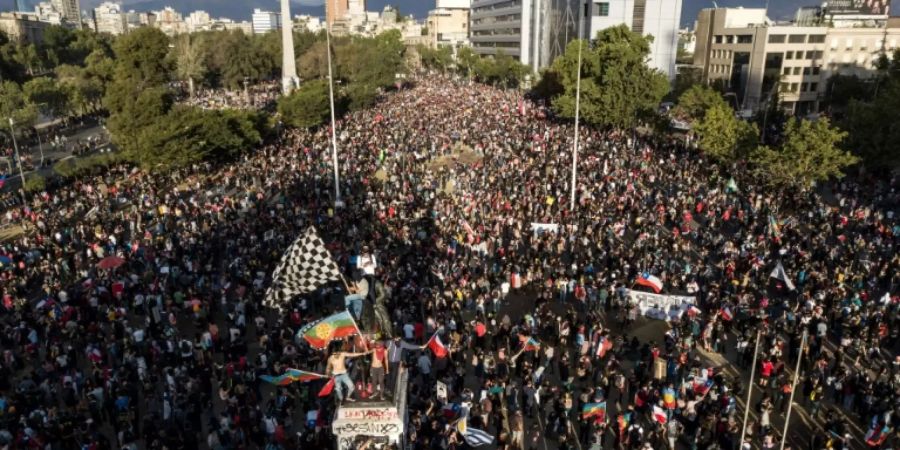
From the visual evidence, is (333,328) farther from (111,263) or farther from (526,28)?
(526,28)

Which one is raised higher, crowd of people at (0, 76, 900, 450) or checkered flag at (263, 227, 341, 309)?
checkered flag at (263, 227, 341, 309)

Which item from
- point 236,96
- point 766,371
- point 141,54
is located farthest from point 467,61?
point 766,371

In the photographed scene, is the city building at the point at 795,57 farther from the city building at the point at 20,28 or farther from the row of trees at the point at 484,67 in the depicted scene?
the city building at the point at 20,28

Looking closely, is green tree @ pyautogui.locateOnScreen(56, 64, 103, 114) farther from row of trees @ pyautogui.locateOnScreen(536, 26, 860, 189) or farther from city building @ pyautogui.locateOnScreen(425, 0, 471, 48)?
city building @ pyautogui.locateOnScreen(425, 0, 471, 48)

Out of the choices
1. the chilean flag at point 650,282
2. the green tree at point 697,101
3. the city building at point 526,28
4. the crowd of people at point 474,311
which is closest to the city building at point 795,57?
the green tree at point 697,101

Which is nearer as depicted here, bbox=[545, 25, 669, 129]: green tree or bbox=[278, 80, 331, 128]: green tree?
bbox=[545, 25, 669, 129]: green tree

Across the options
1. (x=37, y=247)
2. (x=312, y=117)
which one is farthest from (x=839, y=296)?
(x=312, y=117)

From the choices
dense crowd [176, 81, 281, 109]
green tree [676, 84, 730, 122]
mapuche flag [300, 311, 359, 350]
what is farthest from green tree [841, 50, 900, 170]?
dense crowd [176, 81, 281, 109]

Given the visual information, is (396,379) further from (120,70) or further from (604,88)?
(120,70)
